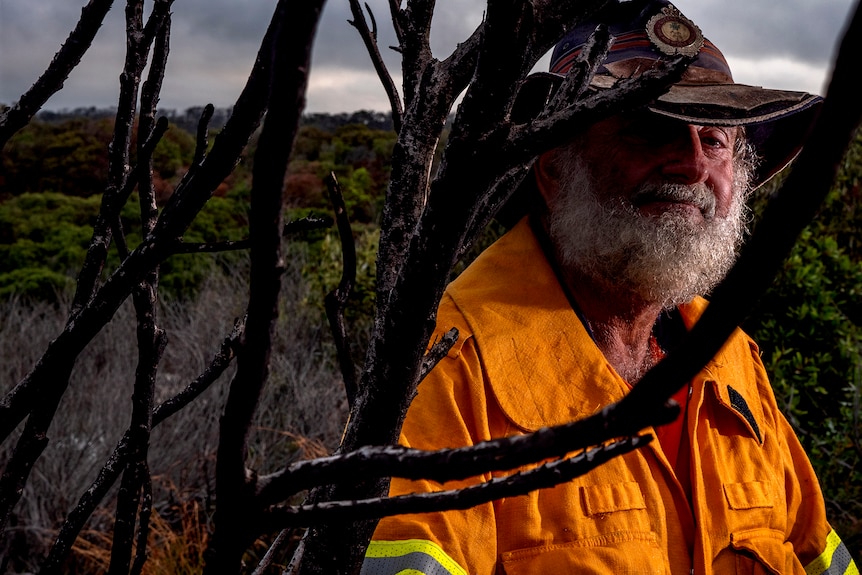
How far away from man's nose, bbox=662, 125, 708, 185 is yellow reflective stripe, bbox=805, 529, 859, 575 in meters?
1.14

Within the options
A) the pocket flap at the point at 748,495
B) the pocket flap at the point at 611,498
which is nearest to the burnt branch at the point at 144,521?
the pocket flap at the point at 611,498

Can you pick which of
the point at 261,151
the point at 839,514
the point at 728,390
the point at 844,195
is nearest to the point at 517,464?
the point at 261,151

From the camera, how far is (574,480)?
5.61ft

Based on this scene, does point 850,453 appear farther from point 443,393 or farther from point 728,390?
point 443,393

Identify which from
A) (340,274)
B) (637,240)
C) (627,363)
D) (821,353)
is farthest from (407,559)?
(340,274)

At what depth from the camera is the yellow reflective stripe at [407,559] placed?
1.37m

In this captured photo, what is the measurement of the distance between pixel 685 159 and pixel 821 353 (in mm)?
3130

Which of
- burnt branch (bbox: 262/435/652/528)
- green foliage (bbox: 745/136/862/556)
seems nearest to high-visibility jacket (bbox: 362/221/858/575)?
burnt branch (bbox: 262/435/652/528)

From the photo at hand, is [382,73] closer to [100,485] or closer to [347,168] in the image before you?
[100,485]

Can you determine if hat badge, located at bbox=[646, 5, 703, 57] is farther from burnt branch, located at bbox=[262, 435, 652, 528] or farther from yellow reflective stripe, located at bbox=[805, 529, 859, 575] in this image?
burnt branch, located at bbox=[262, 435, 652, 528]

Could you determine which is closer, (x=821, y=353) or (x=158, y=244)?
(x=158, y=244)

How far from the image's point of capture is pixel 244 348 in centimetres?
35

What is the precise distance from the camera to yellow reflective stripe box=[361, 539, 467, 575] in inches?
54.1

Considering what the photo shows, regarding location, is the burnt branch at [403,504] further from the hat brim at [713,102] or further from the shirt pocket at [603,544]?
the hat brim at [713,102]
